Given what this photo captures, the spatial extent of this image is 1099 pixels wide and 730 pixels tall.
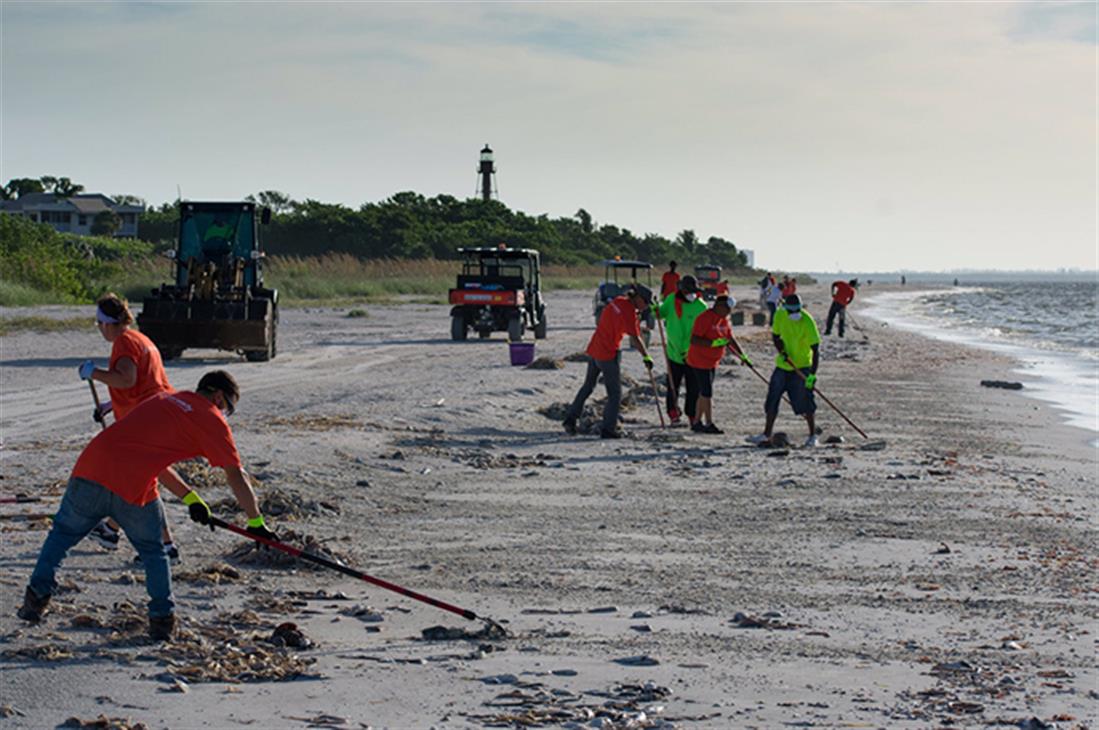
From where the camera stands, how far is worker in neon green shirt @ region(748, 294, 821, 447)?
16.5 metres

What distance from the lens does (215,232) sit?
26.6 metres

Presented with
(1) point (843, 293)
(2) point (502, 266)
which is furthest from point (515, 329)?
(1) point (843, 293)

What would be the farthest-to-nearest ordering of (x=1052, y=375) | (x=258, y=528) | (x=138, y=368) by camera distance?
(x=1052, y=375) → (x=138, y=368) → (x=258, y=528)

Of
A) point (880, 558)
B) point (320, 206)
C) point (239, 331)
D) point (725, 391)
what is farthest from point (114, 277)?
point (880, 558)

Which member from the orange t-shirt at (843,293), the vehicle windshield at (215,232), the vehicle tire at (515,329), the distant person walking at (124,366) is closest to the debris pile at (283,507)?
the distant person walking at (124,366)

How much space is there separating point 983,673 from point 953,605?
5.31 feet

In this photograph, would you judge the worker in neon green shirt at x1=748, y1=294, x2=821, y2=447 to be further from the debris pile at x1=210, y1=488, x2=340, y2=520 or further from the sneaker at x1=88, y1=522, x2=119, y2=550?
the sneaker at x1=88, y1=522, x2=119, y2=550

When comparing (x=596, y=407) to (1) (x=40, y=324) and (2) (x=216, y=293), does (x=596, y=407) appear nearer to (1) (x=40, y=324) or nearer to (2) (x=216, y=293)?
(2) (x=216, y=293)

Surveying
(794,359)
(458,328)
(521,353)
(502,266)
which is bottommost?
(521,353)

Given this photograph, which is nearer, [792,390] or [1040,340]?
[792,390]

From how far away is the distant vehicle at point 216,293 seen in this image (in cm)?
2505

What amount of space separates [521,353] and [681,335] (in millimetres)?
7550

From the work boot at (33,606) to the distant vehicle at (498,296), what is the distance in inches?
997

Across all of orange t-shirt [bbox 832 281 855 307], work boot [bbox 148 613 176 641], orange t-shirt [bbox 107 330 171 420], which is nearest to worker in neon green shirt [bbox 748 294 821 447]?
orange t-shirt [bbox 107 330 171 420]
